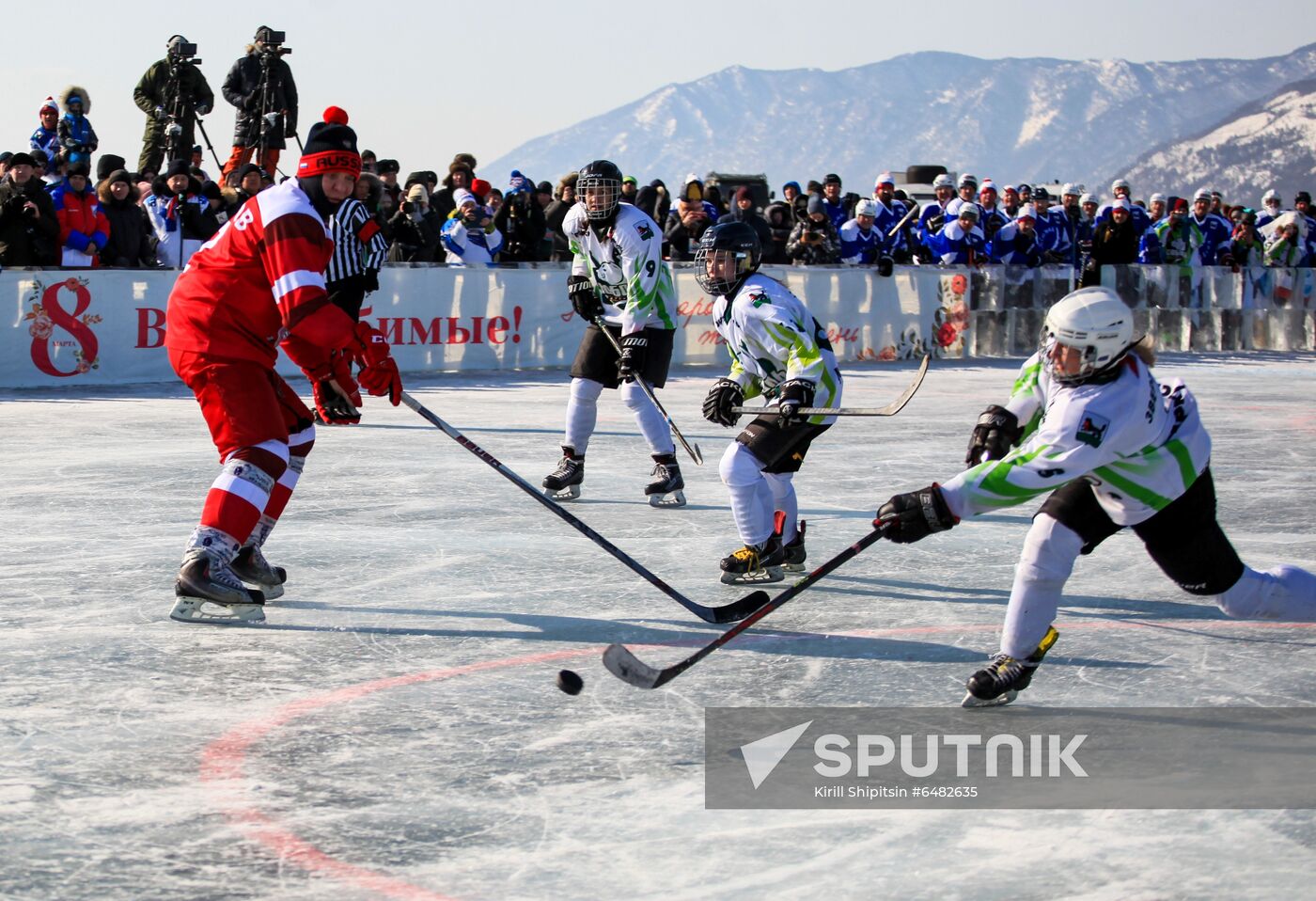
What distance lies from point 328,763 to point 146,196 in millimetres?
11116

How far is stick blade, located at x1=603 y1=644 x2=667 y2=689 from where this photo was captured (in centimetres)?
443

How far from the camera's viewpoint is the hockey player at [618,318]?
27.3 ft

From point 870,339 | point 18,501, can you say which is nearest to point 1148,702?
point 18,501

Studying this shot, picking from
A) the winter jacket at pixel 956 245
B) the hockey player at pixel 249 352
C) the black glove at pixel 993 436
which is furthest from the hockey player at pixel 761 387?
the winter jacket at pixel 956 245

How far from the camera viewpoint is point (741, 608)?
5.40m

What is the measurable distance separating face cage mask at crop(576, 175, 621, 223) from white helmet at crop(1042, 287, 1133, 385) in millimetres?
4312

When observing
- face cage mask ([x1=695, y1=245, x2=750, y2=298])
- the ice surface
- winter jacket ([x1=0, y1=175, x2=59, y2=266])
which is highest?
winter jacket ([x1=0, y1=175, x2=59, y2=266])

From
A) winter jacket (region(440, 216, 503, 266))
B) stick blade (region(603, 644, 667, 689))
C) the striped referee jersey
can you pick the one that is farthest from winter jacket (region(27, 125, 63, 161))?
stick blade (region(603, 644, 667, 689))

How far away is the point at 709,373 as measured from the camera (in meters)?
16.6

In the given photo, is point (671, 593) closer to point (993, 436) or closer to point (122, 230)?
point (993, 436)

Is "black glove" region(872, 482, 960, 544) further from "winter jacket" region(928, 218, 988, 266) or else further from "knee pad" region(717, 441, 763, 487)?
"winter jacket" region(928, 218, 988, 266)

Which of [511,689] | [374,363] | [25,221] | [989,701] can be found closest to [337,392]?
[374,363]

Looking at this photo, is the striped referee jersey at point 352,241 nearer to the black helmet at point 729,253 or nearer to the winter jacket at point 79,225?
the black helmet at point 729,253

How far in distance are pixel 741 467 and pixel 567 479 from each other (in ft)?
7.81
